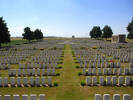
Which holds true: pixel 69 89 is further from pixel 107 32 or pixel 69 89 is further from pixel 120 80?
pixel 107 32

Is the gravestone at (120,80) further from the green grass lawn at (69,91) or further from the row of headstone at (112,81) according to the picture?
the green grass lawn at (69,91)

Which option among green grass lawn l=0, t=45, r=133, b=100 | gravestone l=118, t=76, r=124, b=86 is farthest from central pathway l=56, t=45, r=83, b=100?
gravestone l=118, t=76, r=124, b=86

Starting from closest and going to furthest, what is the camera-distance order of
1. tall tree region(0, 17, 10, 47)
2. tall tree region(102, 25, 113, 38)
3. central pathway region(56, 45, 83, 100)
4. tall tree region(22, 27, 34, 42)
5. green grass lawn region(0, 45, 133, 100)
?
central pathway region(56, 45, 83, 100) → green grass lawn region(0, 45, 133, 100) → tall tree region(0, 17, 10, 47) → tall tree region(22, 27, 34, 42) → tall tree region(102, 25, 113, 38)

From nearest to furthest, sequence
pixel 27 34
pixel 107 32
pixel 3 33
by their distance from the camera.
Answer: pixel 3 33 → pixel 27 34 → pixel 107 32

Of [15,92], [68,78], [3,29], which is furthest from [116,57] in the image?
[3,29]

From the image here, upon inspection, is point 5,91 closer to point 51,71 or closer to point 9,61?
point 51,71

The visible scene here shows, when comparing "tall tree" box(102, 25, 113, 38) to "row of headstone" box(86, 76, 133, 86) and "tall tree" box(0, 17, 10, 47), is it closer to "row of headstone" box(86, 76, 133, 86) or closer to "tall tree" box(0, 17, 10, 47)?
"tall tree" box(0, 17, 10, 47)

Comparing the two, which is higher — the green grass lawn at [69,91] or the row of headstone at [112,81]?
the row of headstone at [112,81]

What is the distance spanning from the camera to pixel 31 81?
30.2 ft

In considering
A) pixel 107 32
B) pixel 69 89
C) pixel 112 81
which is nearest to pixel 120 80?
pixel 112 81

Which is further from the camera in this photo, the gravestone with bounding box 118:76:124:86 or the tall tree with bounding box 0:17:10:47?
the tall tree with bounding box 0:17:10:47

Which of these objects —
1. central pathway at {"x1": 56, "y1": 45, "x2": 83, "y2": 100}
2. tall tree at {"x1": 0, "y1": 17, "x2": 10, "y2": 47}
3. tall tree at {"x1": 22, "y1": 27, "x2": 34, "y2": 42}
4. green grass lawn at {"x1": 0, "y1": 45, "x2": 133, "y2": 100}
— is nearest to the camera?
central pathway at {"x1": 56, "y1": 45, "x2": 83, "y2": 100}

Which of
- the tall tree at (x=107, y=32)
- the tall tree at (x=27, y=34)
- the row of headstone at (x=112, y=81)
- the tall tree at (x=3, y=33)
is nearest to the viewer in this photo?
the row of headstone at (x=112, y=81)

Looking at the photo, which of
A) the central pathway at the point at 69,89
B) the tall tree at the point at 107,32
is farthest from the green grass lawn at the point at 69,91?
the tall tree at the point at 107,32
